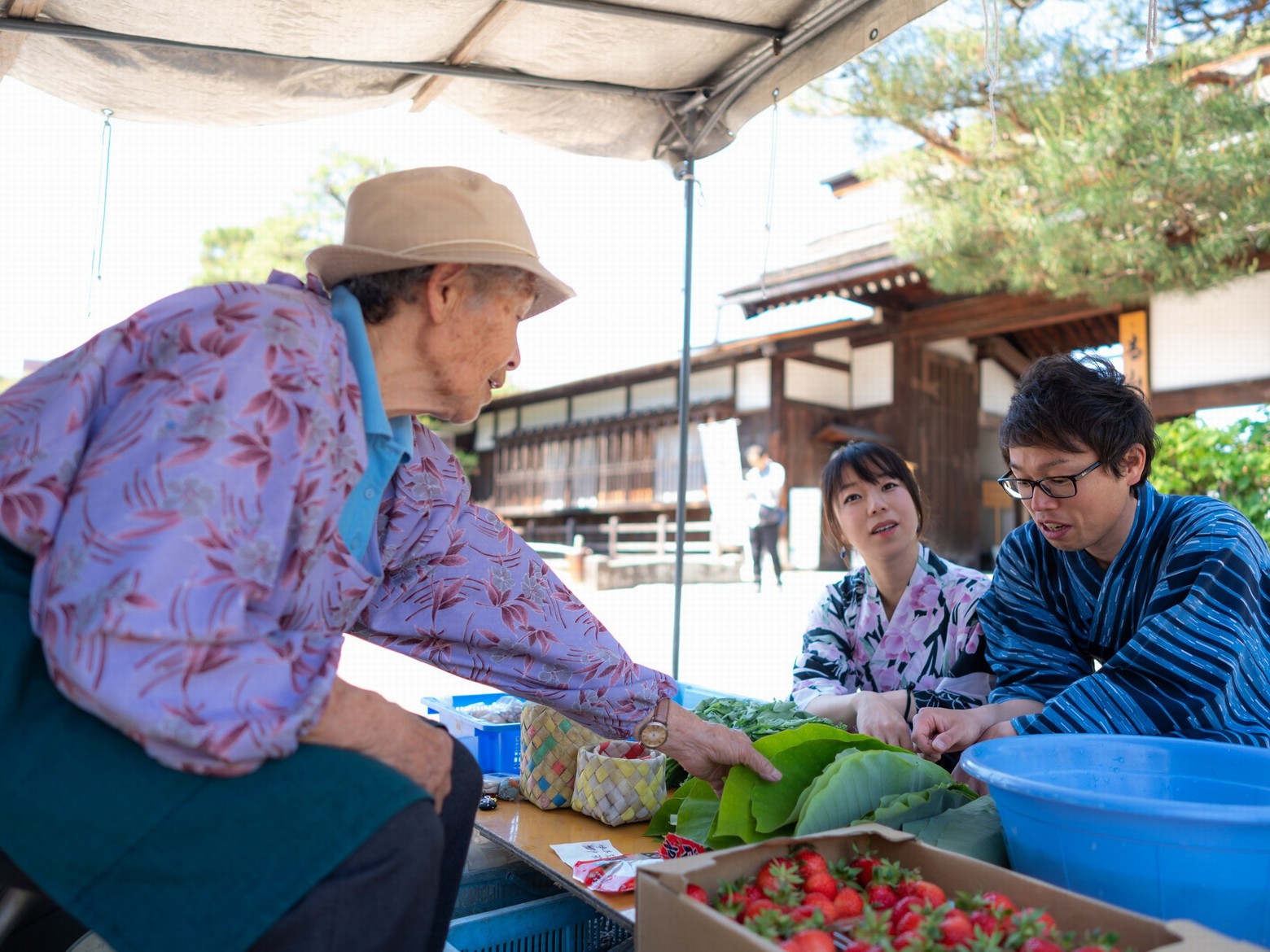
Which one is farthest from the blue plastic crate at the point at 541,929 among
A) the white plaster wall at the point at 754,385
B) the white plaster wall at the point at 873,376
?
the white plaster wall at the point at 754,385

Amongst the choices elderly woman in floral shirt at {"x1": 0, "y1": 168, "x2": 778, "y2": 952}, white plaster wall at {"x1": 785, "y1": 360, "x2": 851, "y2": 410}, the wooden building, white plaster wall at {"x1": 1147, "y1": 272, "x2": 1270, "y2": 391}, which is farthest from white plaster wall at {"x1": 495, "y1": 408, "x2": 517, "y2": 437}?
elderly woman in floral shirt at {"x1": 0, "y1": 168, "x2": 778, "y2": 952}

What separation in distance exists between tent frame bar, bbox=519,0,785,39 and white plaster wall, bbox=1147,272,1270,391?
7.75 metres

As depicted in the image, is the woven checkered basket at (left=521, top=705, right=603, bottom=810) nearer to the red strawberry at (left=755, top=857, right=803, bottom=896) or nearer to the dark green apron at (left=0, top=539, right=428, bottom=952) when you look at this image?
the red strawberry at (left=755, top=857, right=803, bottom=896)

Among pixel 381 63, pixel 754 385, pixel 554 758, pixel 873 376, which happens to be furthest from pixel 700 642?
pixel 754 385

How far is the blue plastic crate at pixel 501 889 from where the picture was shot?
2309 mm

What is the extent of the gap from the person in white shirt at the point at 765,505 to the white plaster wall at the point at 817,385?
8.74ft

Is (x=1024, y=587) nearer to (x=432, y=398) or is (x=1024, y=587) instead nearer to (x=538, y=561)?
(x=538, y=561)

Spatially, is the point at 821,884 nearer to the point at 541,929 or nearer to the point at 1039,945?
the point at 1039,945

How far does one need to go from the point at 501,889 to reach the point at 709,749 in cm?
77

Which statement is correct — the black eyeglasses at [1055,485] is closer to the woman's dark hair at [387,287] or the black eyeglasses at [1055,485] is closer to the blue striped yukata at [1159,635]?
the blue striped yukata at [1159,635]

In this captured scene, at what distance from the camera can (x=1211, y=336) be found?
33.5 feet

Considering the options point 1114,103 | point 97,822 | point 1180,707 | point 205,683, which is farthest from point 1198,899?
point 1114,103

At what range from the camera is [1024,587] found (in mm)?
2557

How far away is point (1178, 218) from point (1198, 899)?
323 inches
